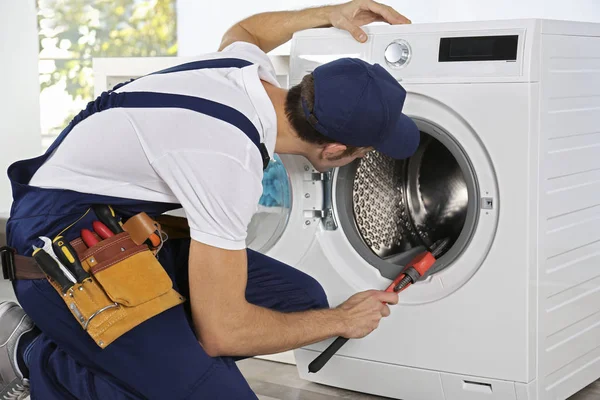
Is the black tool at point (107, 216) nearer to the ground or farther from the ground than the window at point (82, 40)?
nearer to the ground

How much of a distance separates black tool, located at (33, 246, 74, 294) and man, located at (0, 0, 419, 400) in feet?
0.18

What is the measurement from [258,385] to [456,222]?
0.66 metres

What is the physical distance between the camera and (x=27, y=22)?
383 cm

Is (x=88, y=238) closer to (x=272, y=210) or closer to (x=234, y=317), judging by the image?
(x=234, y=317)

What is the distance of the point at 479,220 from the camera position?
5.81 ft

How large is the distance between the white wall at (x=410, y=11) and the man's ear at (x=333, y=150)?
149cm

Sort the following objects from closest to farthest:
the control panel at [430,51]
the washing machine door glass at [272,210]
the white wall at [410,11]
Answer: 1. the control panel at [430,51]
2. the washing machine door glass at [272,210]
3. the white wall at [410,11]

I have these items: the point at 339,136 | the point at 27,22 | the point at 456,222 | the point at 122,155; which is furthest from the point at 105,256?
the point at 27,22

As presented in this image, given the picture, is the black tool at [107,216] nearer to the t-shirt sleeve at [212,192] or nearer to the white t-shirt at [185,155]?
the white t-shirt at [185,155]

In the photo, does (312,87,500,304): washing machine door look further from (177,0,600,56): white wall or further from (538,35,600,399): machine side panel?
(177,0,600,56): white wall

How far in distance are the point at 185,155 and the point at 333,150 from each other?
0.32 m

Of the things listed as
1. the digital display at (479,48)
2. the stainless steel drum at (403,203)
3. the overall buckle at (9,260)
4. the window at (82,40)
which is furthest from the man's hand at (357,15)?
the window at (82,40)

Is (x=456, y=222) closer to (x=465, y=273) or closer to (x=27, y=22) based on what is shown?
(x=465, y=273)

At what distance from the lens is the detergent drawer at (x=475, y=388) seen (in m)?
1.80
